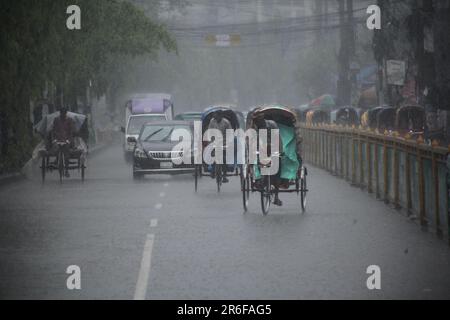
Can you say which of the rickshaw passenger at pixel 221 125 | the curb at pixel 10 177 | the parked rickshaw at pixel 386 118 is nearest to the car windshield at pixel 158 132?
the curb at pixel 10 177

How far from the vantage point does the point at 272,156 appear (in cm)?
2278

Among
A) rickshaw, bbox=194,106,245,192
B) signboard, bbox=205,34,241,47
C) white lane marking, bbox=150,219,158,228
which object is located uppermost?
signboard, bbox=205,34,241,47

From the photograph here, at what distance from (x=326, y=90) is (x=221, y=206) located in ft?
331

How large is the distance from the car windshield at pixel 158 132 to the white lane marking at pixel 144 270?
16.9 meters

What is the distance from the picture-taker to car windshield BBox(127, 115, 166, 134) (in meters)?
49.2

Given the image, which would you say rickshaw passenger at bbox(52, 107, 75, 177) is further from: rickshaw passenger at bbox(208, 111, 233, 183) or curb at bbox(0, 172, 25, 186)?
rickshaw passenger at bbox(208, 111, 233, 183)

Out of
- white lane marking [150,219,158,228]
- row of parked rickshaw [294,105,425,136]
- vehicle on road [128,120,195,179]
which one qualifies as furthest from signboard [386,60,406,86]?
white lane marking [150,219,158,228]

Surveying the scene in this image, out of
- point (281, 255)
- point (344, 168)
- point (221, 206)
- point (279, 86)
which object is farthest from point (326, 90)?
point (281, 255)

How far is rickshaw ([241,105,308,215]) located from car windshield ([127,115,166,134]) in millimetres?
25411

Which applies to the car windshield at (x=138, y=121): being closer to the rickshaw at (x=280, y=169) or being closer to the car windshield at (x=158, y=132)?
the car windshield at (x=158, y=132)

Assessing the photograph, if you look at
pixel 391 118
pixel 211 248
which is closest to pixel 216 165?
pixel 211 248

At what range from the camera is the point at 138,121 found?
5084 cm

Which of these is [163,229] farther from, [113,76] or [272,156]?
[113,76]

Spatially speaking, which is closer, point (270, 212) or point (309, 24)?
point (270, 212)
